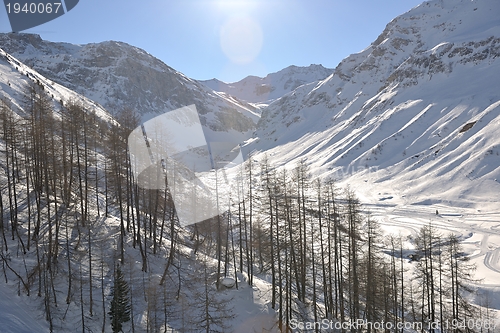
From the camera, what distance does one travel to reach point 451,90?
106 meters

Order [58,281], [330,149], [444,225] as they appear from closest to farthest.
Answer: [58,281] → [444,225] → [330,149]

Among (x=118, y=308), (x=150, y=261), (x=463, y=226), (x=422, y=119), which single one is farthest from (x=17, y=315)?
(x=422, y=119)

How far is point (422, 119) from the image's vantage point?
331ft

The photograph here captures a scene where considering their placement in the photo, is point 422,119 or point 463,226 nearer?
point 463,226

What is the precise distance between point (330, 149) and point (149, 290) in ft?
362

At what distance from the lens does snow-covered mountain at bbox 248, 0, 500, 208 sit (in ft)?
237

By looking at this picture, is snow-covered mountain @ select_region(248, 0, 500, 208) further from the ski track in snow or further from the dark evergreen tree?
the dark evergreen tree

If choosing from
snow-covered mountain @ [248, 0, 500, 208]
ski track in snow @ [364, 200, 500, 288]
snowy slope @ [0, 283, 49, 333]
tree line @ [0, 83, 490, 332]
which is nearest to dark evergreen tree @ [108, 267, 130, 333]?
tree line @ [0, 83, 490, 332]

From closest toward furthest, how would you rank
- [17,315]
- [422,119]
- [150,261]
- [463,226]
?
[17,315], [150,261], [463,226], [422,119]

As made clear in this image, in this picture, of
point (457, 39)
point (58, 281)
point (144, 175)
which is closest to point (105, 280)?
point (58, 281)

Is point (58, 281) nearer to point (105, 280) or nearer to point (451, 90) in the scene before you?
point (105, 280)

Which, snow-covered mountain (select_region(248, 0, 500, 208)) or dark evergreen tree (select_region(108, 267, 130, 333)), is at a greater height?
snow-covered mountain (select_region(248, 0, 500, 208))

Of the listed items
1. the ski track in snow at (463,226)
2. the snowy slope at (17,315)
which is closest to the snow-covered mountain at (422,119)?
the ski track in snow at (463,226)

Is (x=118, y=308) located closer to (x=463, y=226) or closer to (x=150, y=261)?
(x=150, y=261)
